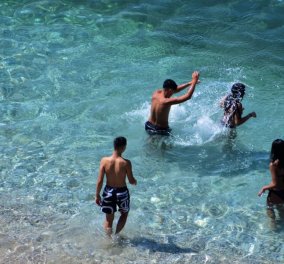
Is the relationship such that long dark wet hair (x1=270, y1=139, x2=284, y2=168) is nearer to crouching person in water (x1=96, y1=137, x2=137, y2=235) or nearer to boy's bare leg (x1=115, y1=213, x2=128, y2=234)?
crouching person in water (x1=96, y1=137, x2=137, y2=235)

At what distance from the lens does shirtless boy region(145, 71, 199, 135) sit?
10.0 meters

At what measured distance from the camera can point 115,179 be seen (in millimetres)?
7688

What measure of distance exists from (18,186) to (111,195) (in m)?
2.34

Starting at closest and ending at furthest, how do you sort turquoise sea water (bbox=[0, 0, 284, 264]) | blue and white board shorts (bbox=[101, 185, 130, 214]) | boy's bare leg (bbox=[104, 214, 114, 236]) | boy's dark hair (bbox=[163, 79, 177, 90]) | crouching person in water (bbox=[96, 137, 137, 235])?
crouching person in water (bbox=[96, 137, 137, 235]), blue and white board shorts (bbox=[101, 185, 130, 214]), boy's bare leg (bbox=[104, 214, 114, 236]), turquoise sea water (bbox=[0, 0, 284, 264]), boy's dark hair (bbox=[163, 79, 177, 90])

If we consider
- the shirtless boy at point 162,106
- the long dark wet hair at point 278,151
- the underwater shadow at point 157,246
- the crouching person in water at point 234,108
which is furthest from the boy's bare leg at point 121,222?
the crouching person in water at point 234,108

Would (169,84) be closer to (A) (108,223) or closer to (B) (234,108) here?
(B) (234,108)

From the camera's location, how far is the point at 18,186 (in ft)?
31.1

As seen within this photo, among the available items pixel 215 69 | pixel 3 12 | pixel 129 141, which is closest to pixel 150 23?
pixel 215 69

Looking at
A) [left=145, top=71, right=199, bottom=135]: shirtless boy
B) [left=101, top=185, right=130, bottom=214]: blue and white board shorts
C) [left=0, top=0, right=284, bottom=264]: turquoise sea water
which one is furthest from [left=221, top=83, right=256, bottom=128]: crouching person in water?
[left=101, top=185, right=130, bottom=214]: blue and white board shorts

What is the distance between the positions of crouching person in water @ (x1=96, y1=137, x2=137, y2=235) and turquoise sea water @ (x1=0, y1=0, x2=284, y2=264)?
66 cm

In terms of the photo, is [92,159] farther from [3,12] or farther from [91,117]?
[3,12]

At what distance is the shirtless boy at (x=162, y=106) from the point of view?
10039 mm

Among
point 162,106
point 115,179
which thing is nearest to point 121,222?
point 115,179

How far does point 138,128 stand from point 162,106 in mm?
1152
